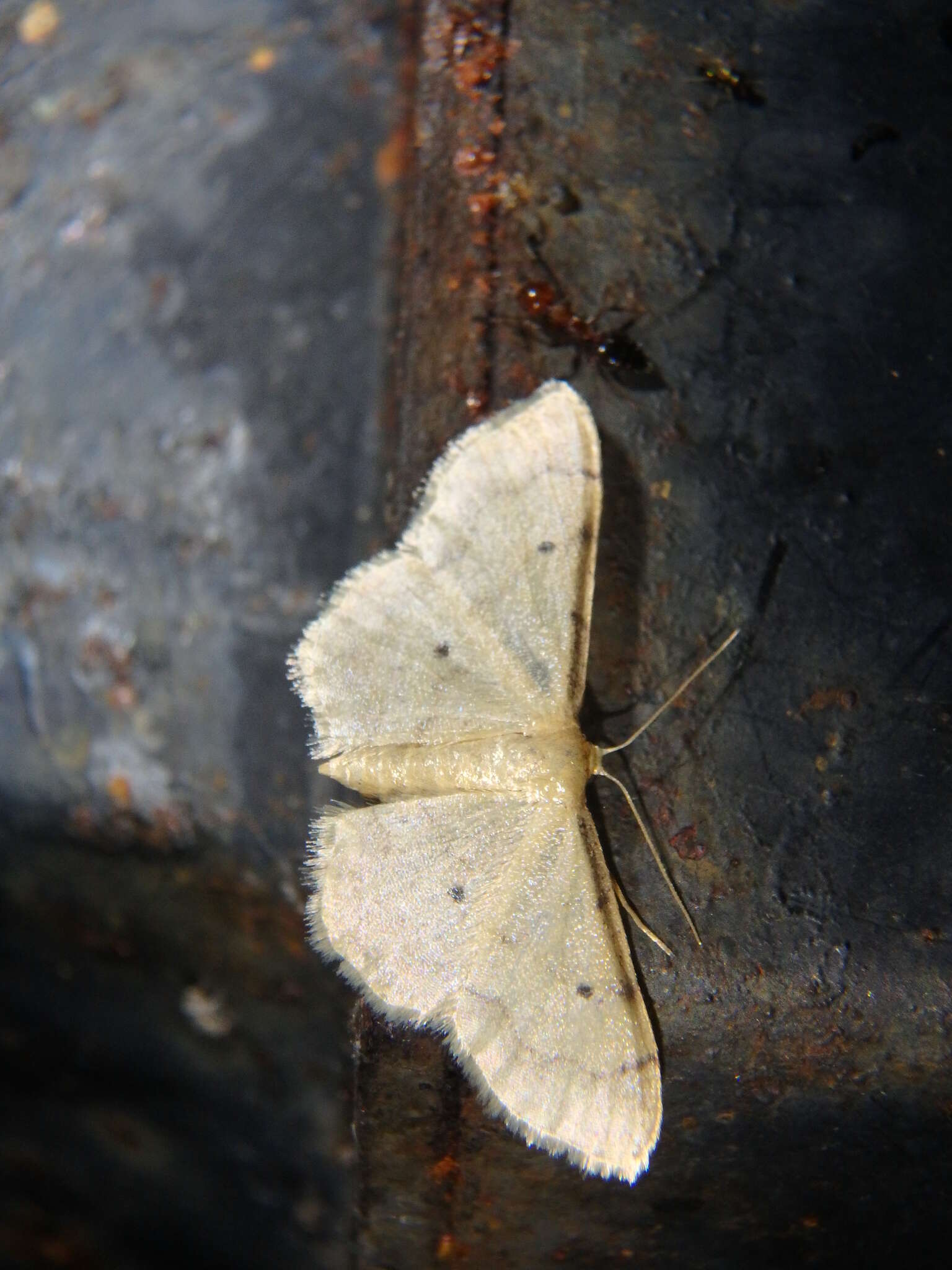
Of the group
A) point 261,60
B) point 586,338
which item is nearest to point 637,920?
point 586,338

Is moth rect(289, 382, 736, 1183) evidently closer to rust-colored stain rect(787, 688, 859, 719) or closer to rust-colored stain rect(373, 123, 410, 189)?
rust-colored stain rect(787, 688, 859, 719)

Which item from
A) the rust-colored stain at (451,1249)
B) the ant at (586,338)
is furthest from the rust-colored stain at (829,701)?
the rust-colored stain at (451,1249)

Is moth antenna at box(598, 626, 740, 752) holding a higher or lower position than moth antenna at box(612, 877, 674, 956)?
higher

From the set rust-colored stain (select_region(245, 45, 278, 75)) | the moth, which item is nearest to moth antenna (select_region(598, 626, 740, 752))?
the moth

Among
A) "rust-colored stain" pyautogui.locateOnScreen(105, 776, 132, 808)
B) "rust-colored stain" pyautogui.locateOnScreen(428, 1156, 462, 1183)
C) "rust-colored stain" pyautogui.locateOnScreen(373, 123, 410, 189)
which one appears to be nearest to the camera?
"rust-colored stain" pyautogui.locateOnScreen(428, 1156, 462, 1183)

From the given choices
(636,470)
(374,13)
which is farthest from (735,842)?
(374,13)

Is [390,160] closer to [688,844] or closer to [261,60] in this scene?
[261,60]

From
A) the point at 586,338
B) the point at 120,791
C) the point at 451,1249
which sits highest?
the point at 586,338

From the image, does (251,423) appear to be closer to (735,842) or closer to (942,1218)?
(735,842)
